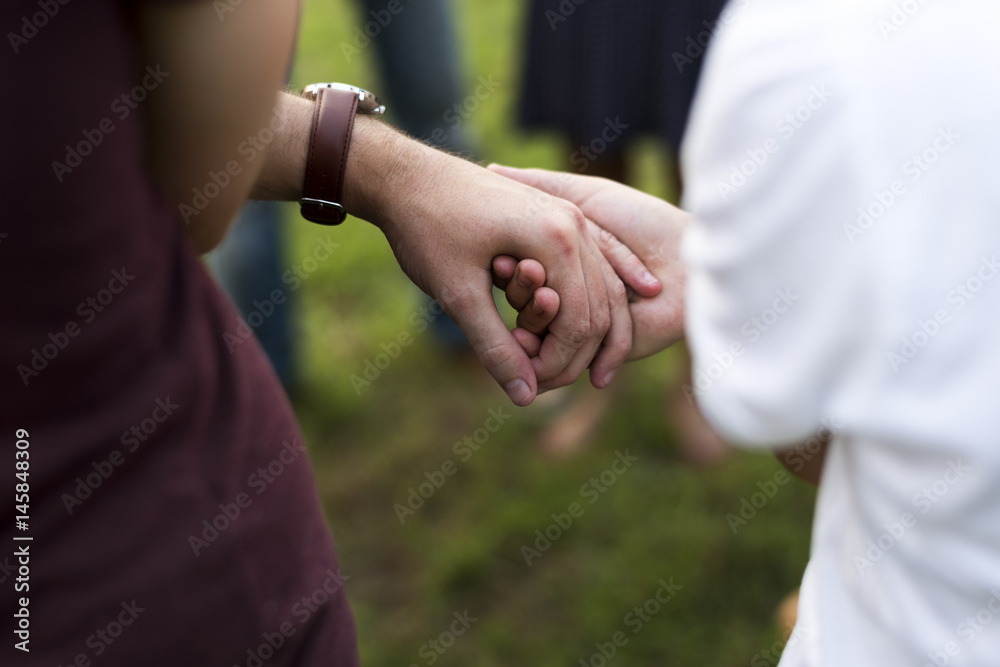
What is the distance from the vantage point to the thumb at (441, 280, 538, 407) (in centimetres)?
135

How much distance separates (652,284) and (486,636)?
1312 mm

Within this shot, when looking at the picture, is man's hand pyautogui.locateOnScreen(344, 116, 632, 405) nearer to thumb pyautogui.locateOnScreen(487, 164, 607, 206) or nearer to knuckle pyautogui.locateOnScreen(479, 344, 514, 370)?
knuckle pyautogui.locateOnScreen(479, 344, 514, 370)

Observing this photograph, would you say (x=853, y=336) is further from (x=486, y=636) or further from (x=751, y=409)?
(x=486, y=636)

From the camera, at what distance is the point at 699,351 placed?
2.93ft

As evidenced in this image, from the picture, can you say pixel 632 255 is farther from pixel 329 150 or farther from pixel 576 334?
pixel 329 150

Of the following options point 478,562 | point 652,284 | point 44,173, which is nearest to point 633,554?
point 478,562

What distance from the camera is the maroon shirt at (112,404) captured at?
2.68 feet

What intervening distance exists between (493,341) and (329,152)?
356 mm

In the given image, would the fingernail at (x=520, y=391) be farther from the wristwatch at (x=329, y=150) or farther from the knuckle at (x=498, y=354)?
the wristwatch at (x=329, y=150)

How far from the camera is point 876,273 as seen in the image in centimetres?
75

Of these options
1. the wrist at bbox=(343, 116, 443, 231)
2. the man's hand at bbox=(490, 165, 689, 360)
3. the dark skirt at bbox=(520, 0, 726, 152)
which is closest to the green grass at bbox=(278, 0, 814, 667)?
the dark skirt at bbox=(520, 0, 726, 152)

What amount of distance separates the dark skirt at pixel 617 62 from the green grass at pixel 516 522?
35.0 inches

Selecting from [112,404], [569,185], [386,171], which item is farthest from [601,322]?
[112,404]

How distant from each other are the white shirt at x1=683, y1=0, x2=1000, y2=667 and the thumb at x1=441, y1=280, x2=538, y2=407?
47cm
